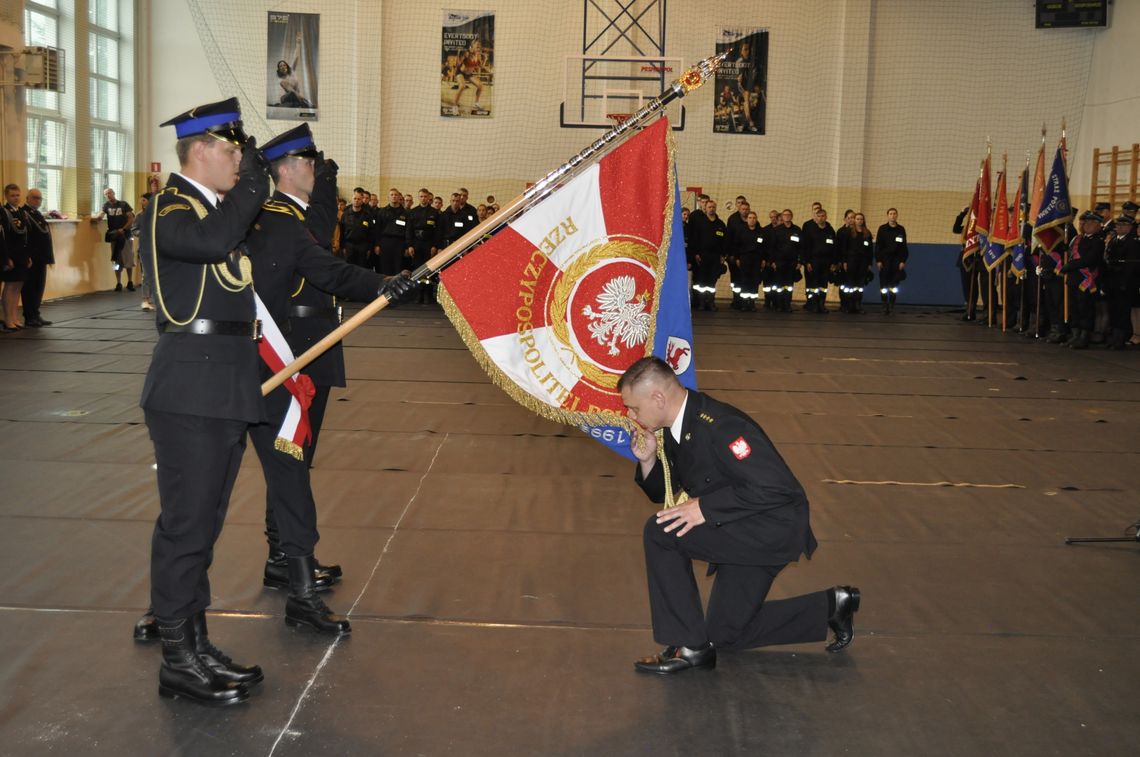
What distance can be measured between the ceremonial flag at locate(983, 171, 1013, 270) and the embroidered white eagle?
13170mm

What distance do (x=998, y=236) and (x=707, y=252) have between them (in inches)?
174

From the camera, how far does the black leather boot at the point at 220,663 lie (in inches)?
135

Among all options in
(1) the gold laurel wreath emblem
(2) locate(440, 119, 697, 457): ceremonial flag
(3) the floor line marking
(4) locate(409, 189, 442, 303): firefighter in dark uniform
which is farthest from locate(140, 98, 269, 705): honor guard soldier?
(4) locate(409, 189, 442, 303): firefighter in dark uniform

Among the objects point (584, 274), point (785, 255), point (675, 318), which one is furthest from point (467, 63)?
point (675, 318)

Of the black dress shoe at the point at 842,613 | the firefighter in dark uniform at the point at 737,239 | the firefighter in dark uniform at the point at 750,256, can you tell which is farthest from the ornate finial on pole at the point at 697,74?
the firefighter in dark uniform at the point at 737,239

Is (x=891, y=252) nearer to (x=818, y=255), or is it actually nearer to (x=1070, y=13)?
(x=818, y=255)

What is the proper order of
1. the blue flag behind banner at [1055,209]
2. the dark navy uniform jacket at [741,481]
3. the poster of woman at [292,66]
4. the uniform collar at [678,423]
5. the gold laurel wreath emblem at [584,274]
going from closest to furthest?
the dark navy uniform jacket at [741,481] < the uniform collar at [678,423] < the gold laurel wreath emblem at [584,274] < the blue flag behind banner at [1055,209] < the poster of woman at [292,66]

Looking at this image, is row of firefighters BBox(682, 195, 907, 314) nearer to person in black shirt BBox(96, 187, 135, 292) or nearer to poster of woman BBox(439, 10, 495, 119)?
poster of woman BBox(439, 10, 495, 119)

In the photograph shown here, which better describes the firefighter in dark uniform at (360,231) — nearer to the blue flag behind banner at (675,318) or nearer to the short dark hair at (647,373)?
the blue flag behind banner at (675,318)

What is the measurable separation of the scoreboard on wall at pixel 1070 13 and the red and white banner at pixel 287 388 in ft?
65.2

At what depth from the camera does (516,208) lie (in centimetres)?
426

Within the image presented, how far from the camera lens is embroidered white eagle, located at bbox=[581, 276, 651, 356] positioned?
440 centimetres

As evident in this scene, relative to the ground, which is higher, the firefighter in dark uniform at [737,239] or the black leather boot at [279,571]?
the firefighter in dark uniform at [737,239]

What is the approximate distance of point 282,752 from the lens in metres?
3.07
